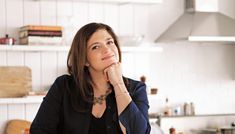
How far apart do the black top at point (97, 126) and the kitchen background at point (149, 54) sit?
199 cm

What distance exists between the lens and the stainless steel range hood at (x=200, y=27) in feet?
12.9

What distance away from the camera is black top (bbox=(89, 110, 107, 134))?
1.62 m

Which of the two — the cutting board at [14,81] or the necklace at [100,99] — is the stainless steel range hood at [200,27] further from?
the necklace at [100,99]

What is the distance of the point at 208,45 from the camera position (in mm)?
4375

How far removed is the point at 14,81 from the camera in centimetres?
351

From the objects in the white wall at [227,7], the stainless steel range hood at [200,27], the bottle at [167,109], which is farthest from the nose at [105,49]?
the white wall at [227,7]

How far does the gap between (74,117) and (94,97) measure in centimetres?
11

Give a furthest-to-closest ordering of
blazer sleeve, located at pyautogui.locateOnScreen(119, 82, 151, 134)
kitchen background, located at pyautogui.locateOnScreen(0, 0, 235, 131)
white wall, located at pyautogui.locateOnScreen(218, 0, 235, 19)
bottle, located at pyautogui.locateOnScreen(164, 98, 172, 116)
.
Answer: white wall, located at pyautogui.locateOnScreen(218, 0, 235, 19) < bottle, located at pyautogui.locateOnScreen(164, 98, 172, 116) < kitchen background, located at pyautogui.locateOnScreen(0, 0, 235, 131) < blazer sleeve, located at pyautogui.locateOnScreen(119, 82, 151, 134)

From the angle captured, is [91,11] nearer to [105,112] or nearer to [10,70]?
[10,70]

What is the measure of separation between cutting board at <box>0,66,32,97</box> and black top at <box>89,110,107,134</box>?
1.98m

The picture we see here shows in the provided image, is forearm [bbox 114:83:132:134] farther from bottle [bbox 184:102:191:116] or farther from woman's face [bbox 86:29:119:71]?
bottle [bbox 184:102:191:116]

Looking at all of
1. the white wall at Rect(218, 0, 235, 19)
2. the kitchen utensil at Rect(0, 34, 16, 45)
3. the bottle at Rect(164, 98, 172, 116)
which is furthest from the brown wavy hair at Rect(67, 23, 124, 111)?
the white wall at Rect(218, 0, 235, 19)

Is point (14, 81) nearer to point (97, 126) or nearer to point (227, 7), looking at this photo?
point (97, 126)

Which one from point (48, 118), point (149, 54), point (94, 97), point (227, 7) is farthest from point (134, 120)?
point (227, 7)
